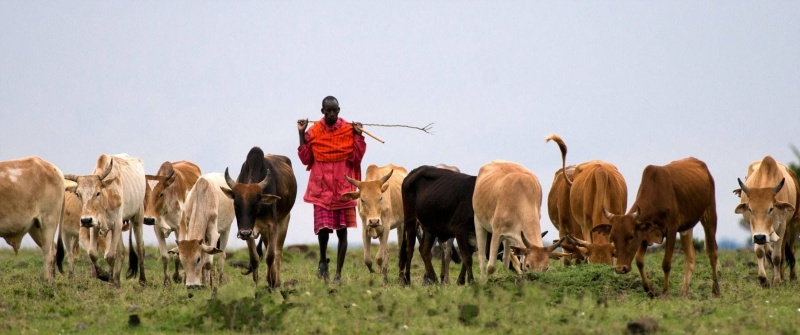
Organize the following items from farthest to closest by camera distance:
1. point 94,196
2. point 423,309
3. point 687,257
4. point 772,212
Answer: point 772,212
point 94,196
point 687,257
point 423,309

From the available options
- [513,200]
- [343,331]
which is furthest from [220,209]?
[343,331]

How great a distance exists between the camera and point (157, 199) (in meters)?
18.5

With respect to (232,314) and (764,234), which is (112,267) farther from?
(764,234)

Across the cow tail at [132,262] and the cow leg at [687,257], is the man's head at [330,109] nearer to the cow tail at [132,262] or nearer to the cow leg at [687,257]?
the cow tail at [132,262]

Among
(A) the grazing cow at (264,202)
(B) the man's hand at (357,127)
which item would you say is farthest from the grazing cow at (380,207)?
(A) the grazing cow at (264,202)

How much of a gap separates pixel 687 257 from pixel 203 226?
242 inches

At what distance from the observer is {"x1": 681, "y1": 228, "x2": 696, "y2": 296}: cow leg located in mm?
14266

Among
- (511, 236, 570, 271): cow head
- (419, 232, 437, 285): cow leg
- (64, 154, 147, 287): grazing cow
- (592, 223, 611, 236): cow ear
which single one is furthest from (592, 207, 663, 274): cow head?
(64, 154, 147, 287): grazing cow

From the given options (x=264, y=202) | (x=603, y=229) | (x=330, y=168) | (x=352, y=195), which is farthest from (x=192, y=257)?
(x=603, y=229)

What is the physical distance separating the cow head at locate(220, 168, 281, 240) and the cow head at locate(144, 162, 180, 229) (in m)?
3.38

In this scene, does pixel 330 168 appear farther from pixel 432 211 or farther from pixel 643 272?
pixel 643 272

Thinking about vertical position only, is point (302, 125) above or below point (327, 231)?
above

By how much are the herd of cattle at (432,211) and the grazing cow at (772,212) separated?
2 centimetres

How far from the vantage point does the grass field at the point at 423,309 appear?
37.7 ft
